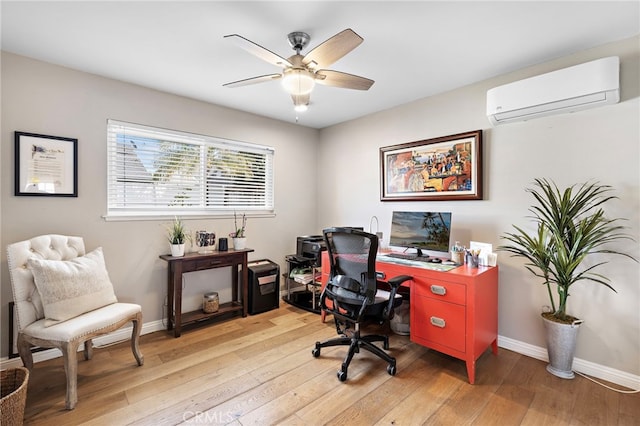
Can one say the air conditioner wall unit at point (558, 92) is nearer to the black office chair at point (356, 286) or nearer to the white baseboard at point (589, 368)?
the black office chair at point (356, 286)

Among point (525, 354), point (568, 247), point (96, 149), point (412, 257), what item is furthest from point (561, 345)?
point (96, 149)

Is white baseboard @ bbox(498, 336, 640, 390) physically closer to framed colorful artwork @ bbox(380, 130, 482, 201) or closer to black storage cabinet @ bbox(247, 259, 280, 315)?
framed colorful artwork @ bbox(380, 130, 482, 201)

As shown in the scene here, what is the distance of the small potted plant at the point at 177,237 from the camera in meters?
2.93

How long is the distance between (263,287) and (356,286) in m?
1.59

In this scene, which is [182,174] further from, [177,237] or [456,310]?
[456,310]

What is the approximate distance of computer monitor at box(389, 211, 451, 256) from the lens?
8.83ft

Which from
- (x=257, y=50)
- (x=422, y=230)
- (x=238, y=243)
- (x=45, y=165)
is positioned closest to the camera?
(x=257, y=50)

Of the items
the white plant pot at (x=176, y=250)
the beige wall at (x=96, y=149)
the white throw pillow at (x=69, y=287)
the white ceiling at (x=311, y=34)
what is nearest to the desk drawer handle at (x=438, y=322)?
the white ceiling at (x=311, y=34)

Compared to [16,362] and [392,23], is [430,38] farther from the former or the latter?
[16,362]

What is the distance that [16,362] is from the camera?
2.32m

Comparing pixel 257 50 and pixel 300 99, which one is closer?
pixel 257 50

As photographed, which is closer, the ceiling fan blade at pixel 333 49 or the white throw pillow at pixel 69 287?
the ceiling fan blade at pixel 333 49

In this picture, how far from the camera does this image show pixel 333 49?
1723mm

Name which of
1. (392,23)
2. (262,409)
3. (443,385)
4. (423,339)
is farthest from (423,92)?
(262,409)
